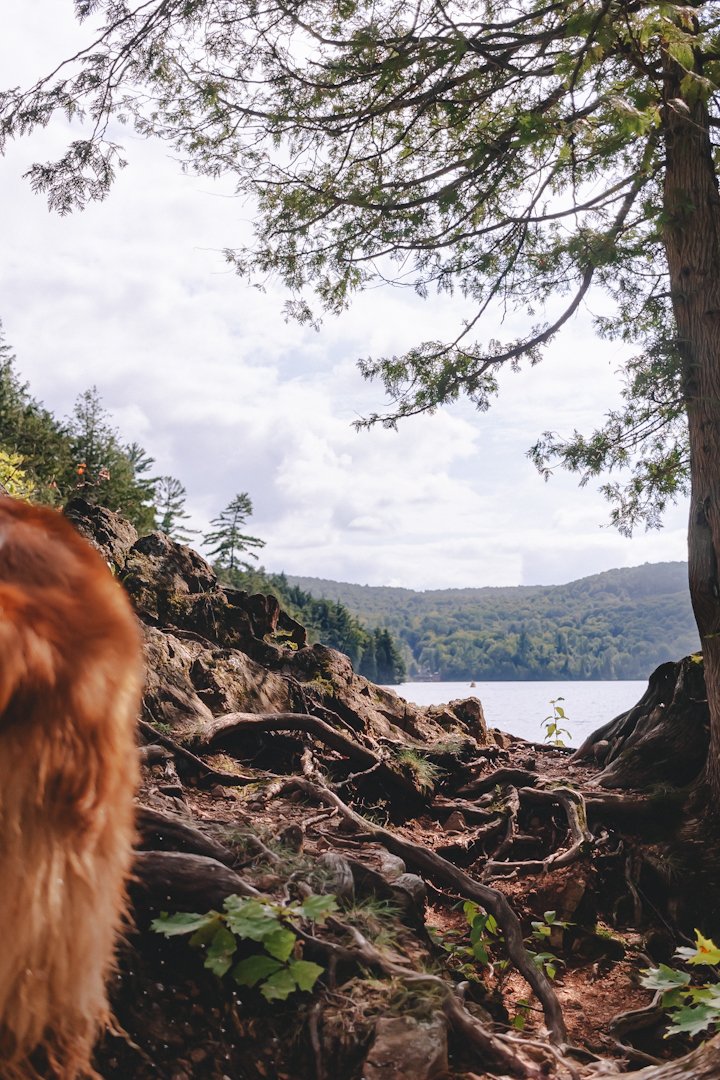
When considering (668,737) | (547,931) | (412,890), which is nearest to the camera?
(412,890)

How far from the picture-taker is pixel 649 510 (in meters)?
6.77

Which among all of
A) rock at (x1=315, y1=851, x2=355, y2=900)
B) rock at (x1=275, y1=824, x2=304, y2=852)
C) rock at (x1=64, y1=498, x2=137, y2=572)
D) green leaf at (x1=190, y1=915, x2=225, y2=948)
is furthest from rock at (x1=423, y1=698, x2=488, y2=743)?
green leaf at (x1=190, y1=915, x2=225, y2=948)

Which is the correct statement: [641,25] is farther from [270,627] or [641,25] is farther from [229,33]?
[270,627]

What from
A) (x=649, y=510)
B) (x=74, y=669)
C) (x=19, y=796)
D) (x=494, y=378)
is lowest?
(x=19, y=796)

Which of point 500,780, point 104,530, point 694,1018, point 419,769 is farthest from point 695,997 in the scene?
point 104,530

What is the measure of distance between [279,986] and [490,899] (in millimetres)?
1530

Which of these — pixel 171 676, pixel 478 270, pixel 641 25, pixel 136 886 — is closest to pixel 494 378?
pixel 478 270

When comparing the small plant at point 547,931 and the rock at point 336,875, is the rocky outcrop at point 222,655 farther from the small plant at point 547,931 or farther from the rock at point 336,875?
the rock at point 336,875

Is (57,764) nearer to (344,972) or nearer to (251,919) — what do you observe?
(251,919)

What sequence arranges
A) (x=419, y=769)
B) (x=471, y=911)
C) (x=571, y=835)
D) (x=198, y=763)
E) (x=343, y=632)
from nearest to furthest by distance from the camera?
1. (x=471, y=911)
2. (x=198, y=763)
3. (x=571, y=835)
4. (x=419, y=769)
5. (x=343, y=632)

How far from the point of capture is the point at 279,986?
7.31 feet

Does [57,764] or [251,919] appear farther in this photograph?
[251,919]

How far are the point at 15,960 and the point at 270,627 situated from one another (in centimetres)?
578

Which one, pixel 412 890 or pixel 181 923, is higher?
pixel 181 923
